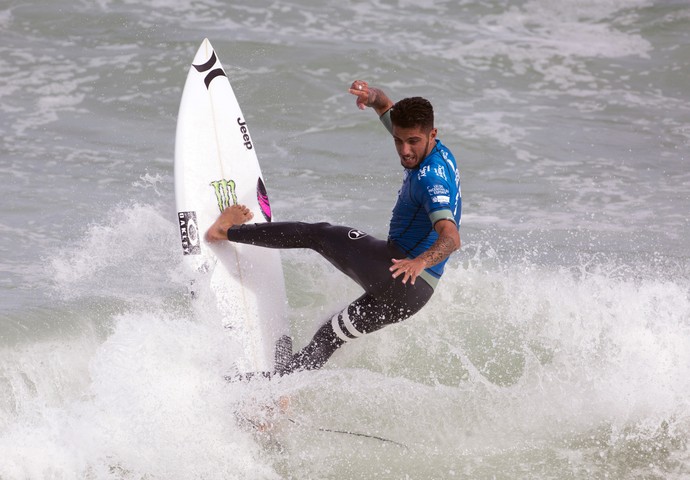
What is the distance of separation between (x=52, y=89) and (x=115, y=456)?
7.71 m

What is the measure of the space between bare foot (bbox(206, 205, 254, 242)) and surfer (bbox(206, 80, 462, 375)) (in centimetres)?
7

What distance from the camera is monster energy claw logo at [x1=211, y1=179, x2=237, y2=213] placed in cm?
594

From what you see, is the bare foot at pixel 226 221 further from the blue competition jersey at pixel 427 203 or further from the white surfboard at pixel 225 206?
the blue competition jersey at pixel 427 203

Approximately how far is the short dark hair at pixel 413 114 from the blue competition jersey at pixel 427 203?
7.8 inches

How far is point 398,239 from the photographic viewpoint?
4.96m

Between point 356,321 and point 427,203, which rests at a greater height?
point 427,203

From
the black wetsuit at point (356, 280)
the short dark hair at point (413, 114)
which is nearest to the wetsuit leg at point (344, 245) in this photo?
the black wetsuit at point (356, 280)

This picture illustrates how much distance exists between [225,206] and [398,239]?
1460 millimetres

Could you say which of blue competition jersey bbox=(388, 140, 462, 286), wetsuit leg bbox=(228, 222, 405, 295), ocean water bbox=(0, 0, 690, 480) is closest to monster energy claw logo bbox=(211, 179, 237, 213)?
wetsuit leg bbox=(228, 222, 405, 295)

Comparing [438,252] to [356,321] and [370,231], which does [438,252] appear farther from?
[370,231]

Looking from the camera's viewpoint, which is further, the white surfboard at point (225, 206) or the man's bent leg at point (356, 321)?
the white surfboard at point (225, 206)

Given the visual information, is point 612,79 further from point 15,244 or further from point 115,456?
point 115,456

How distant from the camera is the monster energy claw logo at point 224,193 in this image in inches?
234

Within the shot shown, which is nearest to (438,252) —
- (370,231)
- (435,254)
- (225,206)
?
(435,254)
